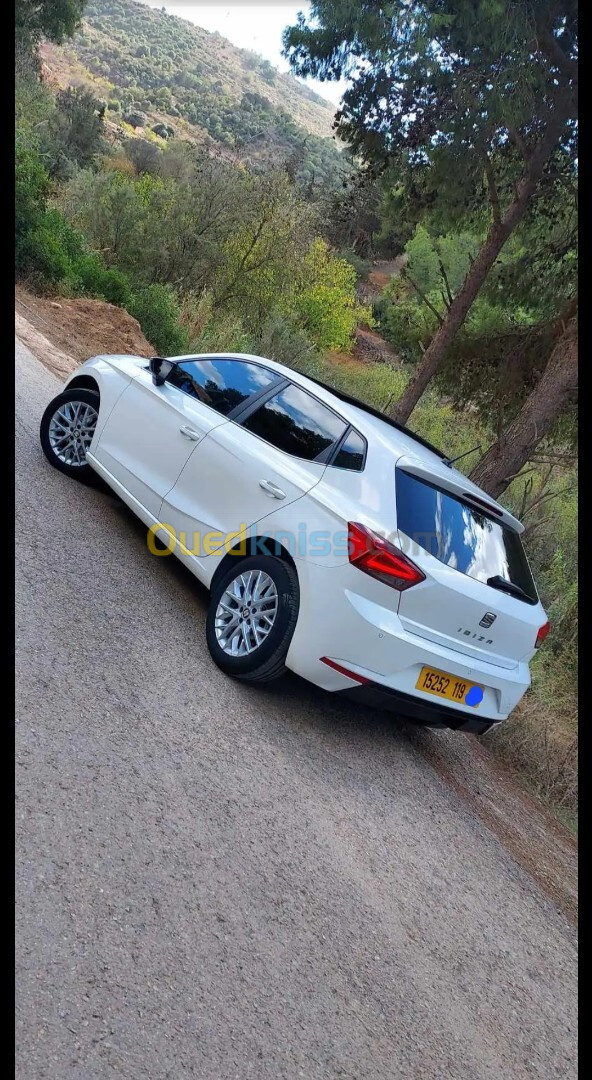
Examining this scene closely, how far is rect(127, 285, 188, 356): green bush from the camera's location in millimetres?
16641

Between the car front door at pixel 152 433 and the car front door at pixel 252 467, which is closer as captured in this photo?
the car front door at pixel 252 467

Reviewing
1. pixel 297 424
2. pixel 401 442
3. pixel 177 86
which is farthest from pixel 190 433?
pixel 177 86

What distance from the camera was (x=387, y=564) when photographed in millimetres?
4336

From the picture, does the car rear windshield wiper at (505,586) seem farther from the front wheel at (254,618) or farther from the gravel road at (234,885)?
the gravel road at (234,885)

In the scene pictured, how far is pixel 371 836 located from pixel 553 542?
37.9 ft

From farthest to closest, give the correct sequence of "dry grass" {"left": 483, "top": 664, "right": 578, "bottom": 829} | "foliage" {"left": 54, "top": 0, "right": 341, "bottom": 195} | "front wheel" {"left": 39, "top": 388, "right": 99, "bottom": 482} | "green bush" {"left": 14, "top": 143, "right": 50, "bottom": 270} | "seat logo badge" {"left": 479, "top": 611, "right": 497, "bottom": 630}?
"foliage" {"left": 54, "top": 0, "right": 341, "bottom": 195}, "green bush" {"left": 14, "top": 143, "right": 50, "bottom": 270}, "front wheel" {"left": 39, "top": 388, "right": 99, "bottom": 482}, "dry grass" {"left": 483, "top": 664, "right": 578, "bottom": 829}, "seat logo badge" {"left": 479, "top": 611, "right": 497, "bottom": 630}

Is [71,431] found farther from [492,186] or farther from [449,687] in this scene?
[492,186]

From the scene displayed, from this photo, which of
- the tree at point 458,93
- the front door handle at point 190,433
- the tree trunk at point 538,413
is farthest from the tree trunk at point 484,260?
the front door handle at point 190,433

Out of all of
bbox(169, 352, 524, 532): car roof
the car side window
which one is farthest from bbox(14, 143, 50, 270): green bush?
the car side window

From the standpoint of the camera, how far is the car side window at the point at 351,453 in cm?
477

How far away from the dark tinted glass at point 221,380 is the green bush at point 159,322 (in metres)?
10.9

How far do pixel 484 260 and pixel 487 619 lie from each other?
9.20 m

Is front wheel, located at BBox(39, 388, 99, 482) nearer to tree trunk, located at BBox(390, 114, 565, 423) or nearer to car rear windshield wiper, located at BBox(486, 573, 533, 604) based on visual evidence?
car rear windshield wiper, located at BBox(486, 573, 533, 604)

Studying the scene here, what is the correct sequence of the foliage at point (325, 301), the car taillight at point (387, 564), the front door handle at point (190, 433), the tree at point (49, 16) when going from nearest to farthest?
the car taillight at point (387, 564) < the front door handle at point (190, 433) < the tree at point (49, 16) < the foliage at point (325, 301)
